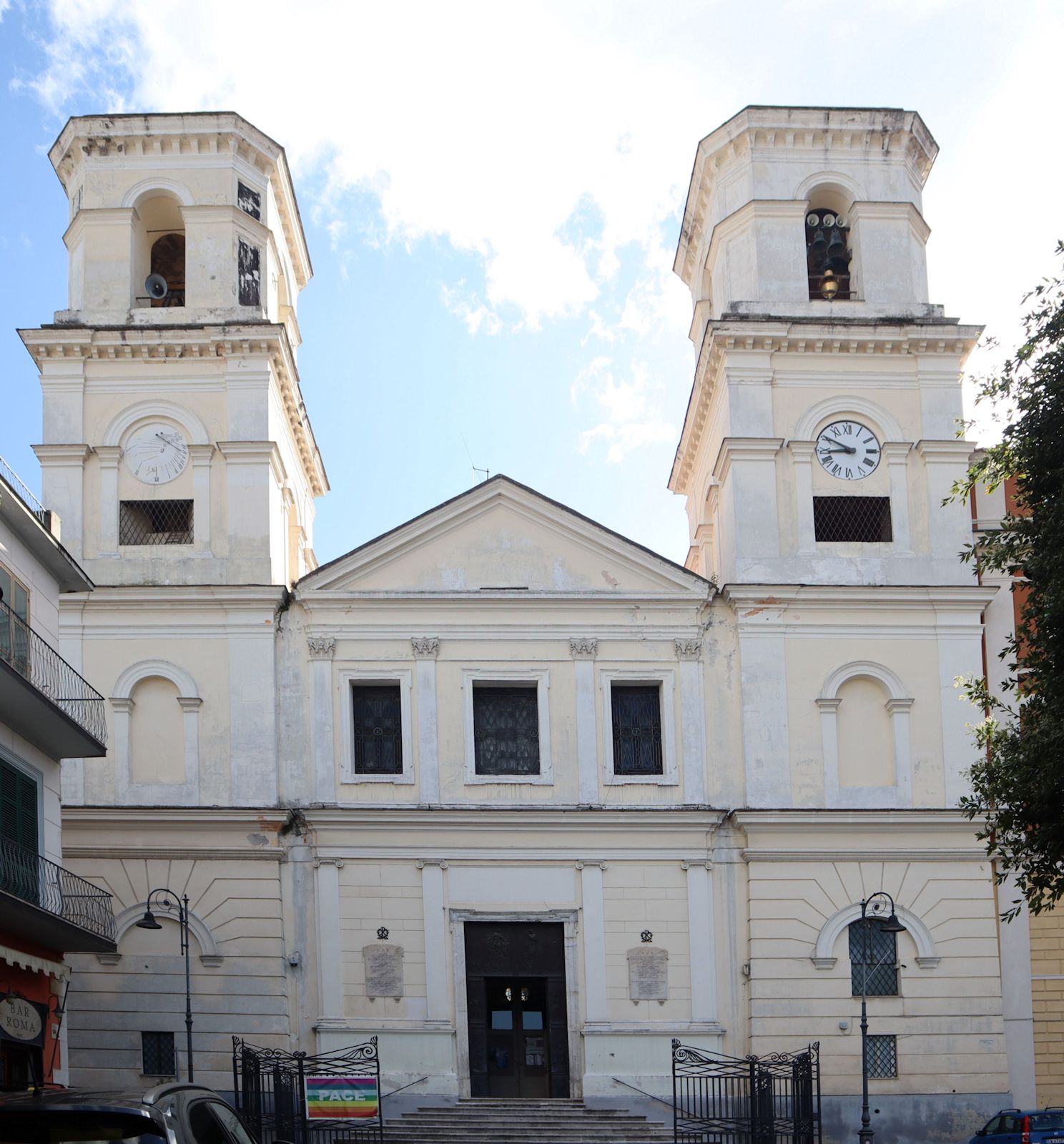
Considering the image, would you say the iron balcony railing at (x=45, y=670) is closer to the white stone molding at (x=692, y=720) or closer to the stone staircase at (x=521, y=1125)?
the stone staircase at (x=521, y=1125)

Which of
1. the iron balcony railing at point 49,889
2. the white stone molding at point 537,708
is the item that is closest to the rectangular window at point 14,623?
the iron balcony railing at point 49,889

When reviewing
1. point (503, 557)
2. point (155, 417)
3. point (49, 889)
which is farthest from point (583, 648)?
point (49, 889)

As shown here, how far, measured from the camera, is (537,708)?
33.3 metres

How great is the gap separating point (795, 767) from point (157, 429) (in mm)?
13771

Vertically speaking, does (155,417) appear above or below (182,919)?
above

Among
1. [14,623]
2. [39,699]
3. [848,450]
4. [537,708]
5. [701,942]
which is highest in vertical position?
[848,450]

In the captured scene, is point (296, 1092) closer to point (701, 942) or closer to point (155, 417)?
point (701, 942)

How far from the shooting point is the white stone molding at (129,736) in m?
32.3

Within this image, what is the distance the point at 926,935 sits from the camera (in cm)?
3206

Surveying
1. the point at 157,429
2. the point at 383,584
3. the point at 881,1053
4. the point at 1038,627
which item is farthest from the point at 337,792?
the point at 1038,627

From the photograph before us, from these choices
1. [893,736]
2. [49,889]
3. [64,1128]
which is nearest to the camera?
[64,1128]

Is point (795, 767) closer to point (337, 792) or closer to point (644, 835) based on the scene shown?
point (644, 835)

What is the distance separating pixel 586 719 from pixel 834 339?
896 centimetres

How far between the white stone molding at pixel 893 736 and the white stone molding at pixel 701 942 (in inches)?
106
